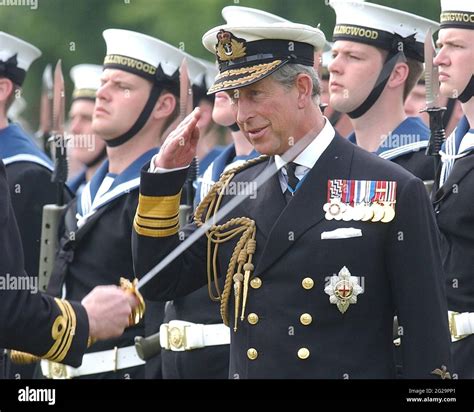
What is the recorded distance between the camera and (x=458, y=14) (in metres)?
7.52

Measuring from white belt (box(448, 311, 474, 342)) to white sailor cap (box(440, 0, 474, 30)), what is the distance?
4.21 ft

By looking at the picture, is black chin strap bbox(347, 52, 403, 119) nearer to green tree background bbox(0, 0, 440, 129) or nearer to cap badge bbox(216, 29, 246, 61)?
cap badge bbox(216, 29, 246, 61)

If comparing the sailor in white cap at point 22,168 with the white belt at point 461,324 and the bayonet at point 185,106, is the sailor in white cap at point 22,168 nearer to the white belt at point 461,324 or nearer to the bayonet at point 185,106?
the bayonet at point 185,106

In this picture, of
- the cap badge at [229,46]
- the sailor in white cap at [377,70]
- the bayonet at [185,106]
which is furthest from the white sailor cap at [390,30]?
the cap badge at [229,46]

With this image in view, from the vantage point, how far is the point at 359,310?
608 centimetres

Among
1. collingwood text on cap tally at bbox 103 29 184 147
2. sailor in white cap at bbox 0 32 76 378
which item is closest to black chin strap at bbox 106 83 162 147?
collingwood text on cap tally at bbox 103 29 184 147

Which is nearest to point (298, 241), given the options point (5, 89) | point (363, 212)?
point (363, 212)

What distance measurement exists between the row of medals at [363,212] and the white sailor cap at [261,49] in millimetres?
558

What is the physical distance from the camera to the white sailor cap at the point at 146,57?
9.16 meters

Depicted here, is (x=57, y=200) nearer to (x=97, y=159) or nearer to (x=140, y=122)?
(x=140, y=122)

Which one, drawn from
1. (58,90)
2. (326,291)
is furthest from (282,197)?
(58,90)

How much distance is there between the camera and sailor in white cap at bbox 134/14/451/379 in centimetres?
607
